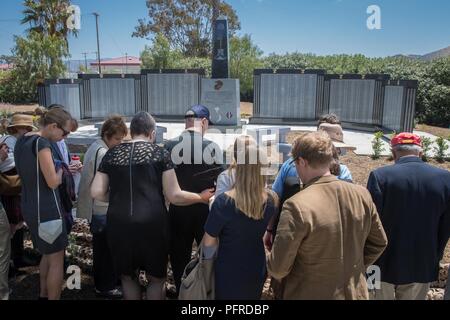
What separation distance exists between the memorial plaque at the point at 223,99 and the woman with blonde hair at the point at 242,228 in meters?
10.1

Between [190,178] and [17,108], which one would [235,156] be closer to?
[190,178]

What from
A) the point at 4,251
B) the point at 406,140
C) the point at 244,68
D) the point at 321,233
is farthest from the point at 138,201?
the point at 244,68

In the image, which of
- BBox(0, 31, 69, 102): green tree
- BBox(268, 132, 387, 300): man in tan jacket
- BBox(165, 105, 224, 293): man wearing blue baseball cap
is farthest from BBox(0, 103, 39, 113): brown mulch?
BBox(268, 132, 387, 300): man in tan jacket

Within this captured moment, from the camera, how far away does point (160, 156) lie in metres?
2.64

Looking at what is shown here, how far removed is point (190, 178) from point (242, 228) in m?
0.96

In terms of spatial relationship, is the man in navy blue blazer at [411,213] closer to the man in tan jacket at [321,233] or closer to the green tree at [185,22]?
the man in tan jacket at [321,233]

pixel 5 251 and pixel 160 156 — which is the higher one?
pixel 160 156

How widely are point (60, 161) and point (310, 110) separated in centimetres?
1327

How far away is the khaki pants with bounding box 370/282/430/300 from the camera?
9.04ft

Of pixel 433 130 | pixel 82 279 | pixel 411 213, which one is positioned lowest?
pixel 82 279

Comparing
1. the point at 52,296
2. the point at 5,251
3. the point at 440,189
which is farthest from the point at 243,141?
the point at 5,251

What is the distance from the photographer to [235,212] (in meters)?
2.22
